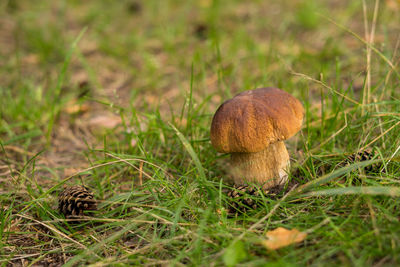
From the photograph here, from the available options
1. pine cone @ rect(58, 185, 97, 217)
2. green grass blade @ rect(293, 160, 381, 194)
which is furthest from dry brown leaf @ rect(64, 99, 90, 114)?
green grass blade @ rect(293, 160, 381, 194)

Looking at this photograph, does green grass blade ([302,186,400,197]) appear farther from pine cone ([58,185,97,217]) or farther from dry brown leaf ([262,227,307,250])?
pine cone ([58,185,97,217])

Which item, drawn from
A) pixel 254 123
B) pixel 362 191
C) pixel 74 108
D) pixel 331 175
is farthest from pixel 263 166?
pixel 74 108

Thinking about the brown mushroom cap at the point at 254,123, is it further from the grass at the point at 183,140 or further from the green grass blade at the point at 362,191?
the green grass blade at the point at 362,191

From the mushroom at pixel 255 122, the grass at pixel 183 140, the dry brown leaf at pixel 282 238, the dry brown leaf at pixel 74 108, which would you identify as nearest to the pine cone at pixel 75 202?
the grass at pixel 183 140

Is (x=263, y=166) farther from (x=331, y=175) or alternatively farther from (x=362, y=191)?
(x=362, y=191)

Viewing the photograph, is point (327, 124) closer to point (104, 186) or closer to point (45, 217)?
point (104, 186)

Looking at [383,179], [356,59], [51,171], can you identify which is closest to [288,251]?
Result: [383,179]
